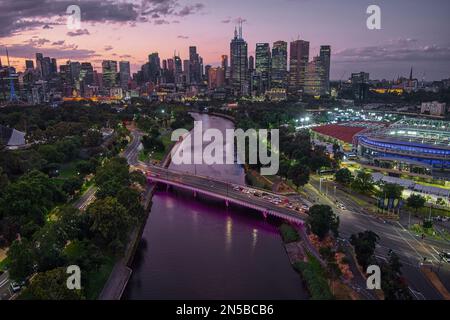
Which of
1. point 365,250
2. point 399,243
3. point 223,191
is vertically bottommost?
point 399,243

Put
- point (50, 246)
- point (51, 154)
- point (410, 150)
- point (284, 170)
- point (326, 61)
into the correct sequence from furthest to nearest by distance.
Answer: point (326, 61) → point (51, 154) → point (410, 150) → point (284, 170) → point (50, 246)

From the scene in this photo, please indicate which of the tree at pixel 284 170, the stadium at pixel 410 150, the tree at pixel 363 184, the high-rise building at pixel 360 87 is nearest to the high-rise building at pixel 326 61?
the high-rise building at pixel 360 87

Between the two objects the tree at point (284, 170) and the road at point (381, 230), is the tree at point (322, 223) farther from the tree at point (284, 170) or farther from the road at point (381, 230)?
the tree at point (284, 170)

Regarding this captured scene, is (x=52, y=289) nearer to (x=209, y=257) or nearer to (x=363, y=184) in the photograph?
(x=209, y=257)

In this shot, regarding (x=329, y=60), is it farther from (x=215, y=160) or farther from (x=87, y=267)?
(x=87, y=267)

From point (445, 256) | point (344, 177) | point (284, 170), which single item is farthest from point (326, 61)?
point (445, 256)

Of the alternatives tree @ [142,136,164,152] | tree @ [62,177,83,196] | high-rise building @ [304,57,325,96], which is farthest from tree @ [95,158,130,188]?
high-rise building @ [304,57,325,96]

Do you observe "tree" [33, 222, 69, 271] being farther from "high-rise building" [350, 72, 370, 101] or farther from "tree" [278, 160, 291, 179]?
"high-rise building" [350, 72, 370, 101]

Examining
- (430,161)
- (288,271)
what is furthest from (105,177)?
(430,161)
